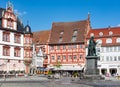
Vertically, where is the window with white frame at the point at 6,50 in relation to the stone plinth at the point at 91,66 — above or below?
above

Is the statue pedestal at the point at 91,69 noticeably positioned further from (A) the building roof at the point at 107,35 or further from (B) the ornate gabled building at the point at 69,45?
(B) the ornate gabled building at the point at 69,45

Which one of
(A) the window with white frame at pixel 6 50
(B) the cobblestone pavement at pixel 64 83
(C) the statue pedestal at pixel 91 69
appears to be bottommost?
(B) the cobblestone pavement at pixel 64 83

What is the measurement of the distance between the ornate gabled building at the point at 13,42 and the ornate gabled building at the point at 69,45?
12.4 m

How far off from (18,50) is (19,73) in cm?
510

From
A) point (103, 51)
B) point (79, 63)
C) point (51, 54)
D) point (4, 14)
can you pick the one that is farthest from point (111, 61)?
point (4, 14)

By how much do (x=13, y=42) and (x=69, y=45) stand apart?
1841cm

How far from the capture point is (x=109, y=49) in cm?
6900

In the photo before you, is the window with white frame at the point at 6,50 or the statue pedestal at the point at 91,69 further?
the window with white frame at the point at 6,50

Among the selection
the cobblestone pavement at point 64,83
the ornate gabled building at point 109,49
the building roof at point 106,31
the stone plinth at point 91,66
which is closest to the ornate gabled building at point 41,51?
the building roof at point 106,31

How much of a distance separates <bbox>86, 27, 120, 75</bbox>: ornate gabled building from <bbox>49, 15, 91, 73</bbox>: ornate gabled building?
13.8ft

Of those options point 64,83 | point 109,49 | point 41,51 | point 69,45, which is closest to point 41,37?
point 41,51

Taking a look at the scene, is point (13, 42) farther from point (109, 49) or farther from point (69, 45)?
point (109, 49)

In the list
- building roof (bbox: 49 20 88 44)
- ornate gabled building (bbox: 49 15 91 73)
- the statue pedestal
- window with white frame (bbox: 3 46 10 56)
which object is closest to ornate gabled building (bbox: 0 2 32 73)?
window with white frame (bbox: 3 46 10 56)

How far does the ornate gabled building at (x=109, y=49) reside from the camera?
6806 cm
